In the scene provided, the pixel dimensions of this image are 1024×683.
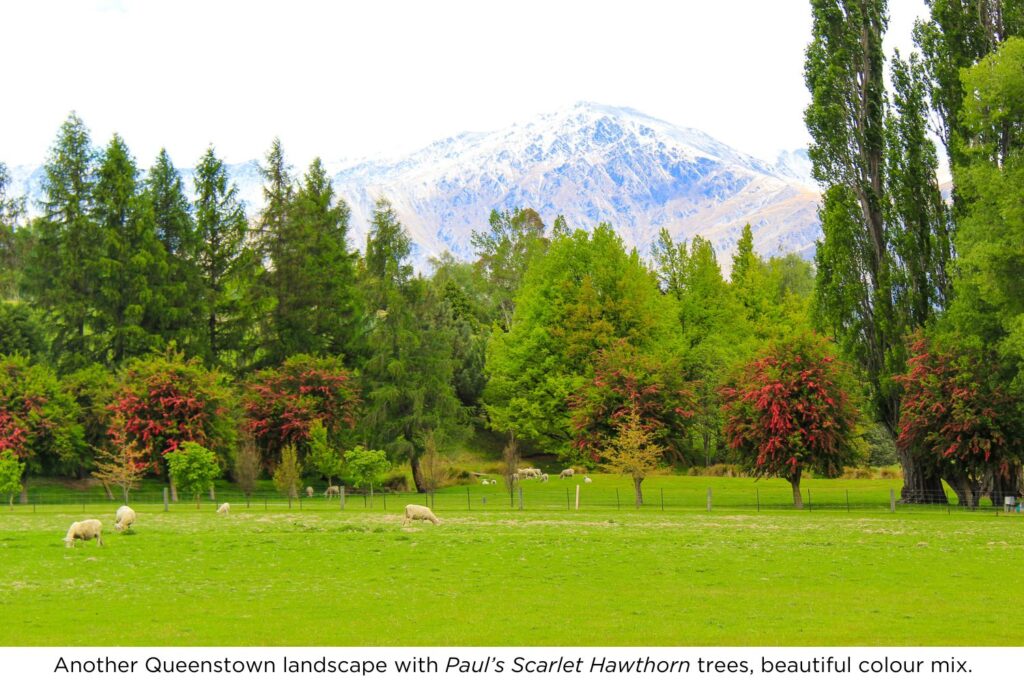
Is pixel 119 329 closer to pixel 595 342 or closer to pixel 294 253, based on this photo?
pixel 294 253

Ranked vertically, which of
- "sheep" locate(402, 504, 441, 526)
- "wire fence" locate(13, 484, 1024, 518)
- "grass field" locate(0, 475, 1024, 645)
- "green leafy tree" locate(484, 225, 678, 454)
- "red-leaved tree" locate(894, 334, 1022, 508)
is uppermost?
"green leafy tree" locate(484, 225, 678, 454)

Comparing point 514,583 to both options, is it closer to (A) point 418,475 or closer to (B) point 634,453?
(B) point 634,453

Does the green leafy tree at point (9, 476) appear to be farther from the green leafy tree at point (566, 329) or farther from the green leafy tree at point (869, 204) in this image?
the green leafy tree at point (869, 204)

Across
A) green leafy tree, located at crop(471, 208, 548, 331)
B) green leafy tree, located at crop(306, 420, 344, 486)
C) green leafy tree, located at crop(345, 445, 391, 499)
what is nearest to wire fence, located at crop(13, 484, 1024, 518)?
green leafy tree, located at crop(345, 445, 391, 499)

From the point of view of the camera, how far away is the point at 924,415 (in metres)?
50.9

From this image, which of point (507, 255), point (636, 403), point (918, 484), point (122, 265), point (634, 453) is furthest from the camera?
point (507, 255)

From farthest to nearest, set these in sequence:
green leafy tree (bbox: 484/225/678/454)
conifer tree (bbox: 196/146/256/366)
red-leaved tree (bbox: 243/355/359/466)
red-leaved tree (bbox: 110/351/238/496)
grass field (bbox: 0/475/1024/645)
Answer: conifer tree (bbox: 196/146/256/366)
green leafy tree (bbox: 484/225/678/454)
red-leaved tree (bbox: 243/355/359/466)
red-leaved tree (bbox: 110/351/238/496)
grass field (bbox: 0/475/1024/645)

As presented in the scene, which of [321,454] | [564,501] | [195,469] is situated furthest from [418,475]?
[195,469]

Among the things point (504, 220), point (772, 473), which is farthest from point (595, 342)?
point (504, 220)

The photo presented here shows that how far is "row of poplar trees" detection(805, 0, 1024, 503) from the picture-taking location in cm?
5072

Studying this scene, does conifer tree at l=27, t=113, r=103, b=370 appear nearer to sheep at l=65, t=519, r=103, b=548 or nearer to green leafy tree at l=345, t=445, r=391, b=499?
green leafy tree at l=345, t=445, r=391, b=499

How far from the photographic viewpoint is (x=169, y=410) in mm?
61688

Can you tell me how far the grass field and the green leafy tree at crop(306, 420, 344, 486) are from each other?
795 inches

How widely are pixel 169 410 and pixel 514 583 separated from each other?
4220 cm
